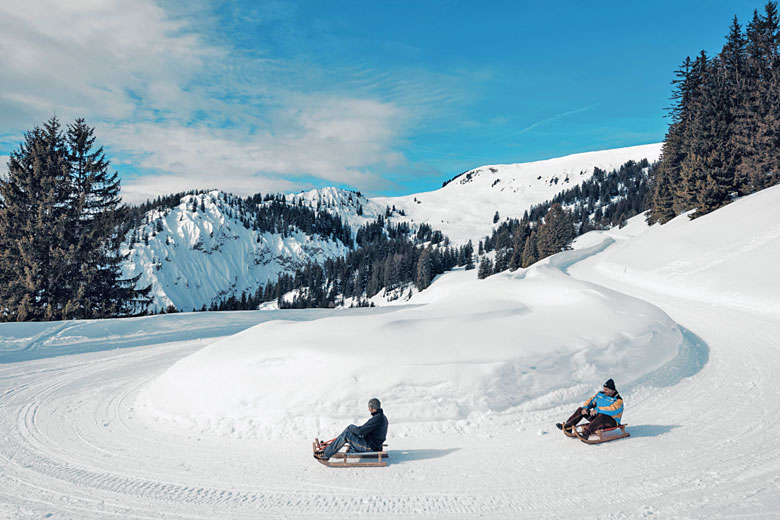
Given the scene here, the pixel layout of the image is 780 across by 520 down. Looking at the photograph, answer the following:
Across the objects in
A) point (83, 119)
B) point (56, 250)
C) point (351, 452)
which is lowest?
point (351, 452)

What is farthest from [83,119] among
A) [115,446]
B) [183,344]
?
[115,446]

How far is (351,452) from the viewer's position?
6.20 metres

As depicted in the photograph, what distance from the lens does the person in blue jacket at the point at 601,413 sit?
659 centimetres

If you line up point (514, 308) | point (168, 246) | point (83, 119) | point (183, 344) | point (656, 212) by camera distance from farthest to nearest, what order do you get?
point (168, 246) → point (656, 212) → point (83, 119) → point (183, 344) → point (514, 308)

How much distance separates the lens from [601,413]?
670cm

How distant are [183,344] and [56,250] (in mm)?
11399

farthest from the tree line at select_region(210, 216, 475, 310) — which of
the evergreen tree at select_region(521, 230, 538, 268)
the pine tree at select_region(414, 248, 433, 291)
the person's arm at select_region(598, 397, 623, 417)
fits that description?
the person's arm at select_region(598, 397, 623, 417)

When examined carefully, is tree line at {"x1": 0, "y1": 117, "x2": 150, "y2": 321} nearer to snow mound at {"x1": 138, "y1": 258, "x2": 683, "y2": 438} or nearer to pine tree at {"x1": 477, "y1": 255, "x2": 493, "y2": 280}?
snow mound at {"x1": 138, "y1": 258, "x2": 683, "y2": 438}

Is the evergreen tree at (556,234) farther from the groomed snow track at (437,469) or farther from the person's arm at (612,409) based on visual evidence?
the person's arm at (612,409)

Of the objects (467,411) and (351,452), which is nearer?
(351,452)

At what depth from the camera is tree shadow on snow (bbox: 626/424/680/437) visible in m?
6.89

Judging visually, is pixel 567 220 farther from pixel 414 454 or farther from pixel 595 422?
pixel 414 454

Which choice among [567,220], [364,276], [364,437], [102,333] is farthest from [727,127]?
[364,276]

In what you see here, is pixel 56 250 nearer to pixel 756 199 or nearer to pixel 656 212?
pixel 756 199
